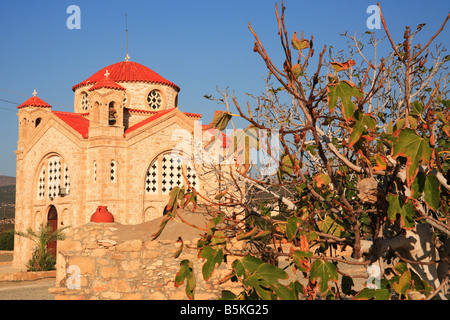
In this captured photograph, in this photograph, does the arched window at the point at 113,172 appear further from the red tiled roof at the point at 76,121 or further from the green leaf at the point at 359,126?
the green leaf at the point at 359,126

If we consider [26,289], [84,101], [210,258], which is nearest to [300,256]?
[210,258]

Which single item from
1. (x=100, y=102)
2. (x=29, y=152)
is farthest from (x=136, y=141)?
(x=29, y=152)

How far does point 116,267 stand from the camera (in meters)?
9.31

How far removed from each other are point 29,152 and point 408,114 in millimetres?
27329

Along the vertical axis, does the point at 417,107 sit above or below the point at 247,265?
above

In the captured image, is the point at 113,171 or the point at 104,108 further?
the point at 113,171

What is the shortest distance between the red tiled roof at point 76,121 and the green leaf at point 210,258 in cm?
2149

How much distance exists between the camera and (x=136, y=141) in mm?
23875

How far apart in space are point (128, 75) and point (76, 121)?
427 centimetres

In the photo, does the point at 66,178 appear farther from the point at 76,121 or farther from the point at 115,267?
the point at 115,267

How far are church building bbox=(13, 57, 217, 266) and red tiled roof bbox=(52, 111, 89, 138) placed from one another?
3.3 inches

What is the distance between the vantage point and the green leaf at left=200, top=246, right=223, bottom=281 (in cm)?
304

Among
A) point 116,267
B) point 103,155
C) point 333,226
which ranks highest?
point 103,155
